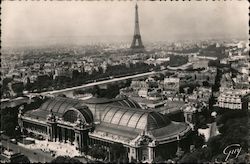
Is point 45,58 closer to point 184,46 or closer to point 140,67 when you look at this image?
point 140,67

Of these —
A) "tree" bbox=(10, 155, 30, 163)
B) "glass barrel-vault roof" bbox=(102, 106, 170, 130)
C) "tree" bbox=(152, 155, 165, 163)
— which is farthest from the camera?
"glass barrel-vault roof" bbox=(102, 106, 170, 130)

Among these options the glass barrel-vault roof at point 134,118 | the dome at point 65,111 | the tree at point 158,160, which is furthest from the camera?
the dome at point 65,111

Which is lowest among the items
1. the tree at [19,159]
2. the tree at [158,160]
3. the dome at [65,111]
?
the tree at [158,160]

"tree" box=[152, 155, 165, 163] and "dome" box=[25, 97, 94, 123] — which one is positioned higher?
"dome" box=[25, 97, 94, 123]

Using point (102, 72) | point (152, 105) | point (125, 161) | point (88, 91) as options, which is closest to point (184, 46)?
point (102, 72)

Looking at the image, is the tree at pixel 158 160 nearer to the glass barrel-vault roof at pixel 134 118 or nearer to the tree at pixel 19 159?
the glass barrel-vault roof at pixel 134 118

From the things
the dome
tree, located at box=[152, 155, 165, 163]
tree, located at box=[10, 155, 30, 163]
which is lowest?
tree, located at box=[152, 155, 165, 163]

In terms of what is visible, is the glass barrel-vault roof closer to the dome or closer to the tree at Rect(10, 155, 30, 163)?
the dome

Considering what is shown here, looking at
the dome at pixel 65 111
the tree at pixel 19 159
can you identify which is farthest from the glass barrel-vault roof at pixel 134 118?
the tree at pixel 19 159

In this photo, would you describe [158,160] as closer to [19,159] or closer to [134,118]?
[134,118]

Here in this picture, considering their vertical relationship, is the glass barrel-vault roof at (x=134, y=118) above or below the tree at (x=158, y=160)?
above

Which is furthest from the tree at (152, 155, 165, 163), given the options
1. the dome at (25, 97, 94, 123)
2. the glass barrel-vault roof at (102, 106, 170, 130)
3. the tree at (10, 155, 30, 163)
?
the tree at (10, 155, 30, 163)
